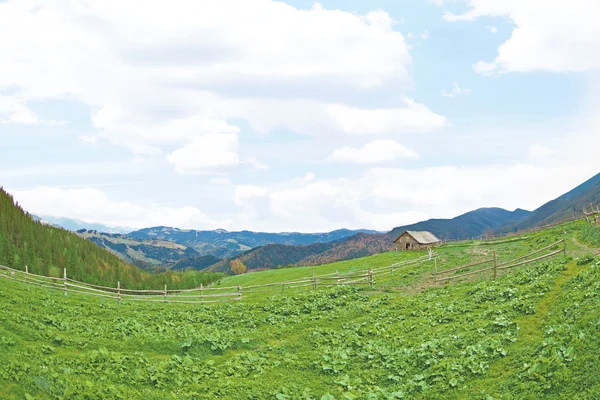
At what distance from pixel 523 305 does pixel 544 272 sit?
7.97 meters

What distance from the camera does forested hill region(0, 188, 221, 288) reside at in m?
67.2

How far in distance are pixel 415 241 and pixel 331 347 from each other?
7267cm

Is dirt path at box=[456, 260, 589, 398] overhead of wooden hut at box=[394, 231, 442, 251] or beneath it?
beneath

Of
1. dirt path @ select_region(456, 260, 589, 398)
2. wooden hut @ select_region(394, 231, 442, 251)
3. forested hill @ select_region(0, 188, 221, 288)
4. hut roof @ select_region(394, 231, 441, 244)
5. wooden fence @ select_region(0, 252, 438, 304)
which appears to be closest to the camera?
dirt path @ select_region(456, 260, 589, 398)

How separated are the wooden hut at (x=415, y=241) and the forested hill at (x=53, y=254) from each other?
5574 cm

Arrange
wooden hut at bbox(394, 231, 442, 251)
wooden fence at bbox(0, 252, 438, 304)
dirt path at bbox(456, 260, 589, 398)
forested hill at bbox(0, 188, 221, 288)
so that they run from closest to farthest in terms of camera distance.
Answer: dirt path at bbox(456, 260, 589, 398), wooden fence at bbox(0, 252, 438, 304), forested hill at bbox(0, 188, 221, 288), wooden hut at bbox(394, 231, 442, 251)

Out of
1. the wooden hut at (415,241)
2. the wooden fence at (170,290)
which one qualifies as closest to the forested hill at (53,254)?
the wooden fence at (170,290)

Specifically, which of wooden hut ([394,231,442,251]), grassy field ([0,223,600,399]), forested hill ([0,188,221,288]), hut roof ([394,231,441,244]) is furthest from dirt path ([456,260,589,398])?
forested hill ([0,188,221,288])

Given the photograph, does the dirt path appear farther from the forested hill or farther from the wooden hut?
the forested hill

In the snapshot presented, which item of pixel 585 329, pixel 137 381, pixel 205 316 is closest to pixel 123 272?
pixel 205 316

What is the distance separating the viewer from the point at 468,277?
39.4 meters

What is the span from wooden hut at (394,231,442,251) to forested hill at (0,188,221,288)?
55.7 m

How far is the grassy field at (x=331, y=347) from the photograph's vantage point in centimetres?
1673

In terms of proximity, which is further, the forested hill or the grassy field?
the forested hill
